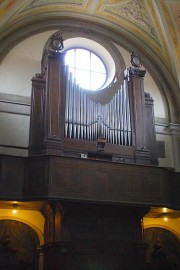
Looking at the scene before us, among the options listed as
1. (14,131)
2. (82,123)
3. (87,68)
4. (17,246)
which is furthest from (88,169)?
(87,68)

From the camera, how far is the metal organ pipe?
10891 mm

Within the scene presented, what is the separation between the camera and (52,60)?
11.4 metres

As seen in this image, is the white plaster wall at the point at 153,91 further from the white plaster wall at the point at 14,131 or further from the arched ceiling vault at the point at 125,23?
the white plaster wall at the point at 14,131

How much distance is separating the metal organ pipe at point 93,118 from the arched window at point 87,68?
182 cm

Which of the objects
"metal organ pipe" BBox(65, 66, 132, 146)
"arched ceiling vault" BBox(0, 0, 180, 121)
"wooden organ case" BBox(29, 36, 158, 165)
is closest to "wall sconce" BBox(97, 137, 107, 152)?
"wooden organ case" BBox(29, 36, 158, 165)

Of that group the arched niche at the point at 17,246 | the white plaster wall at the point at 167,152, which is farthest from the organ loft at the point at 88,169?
the white plaster wall at the point at 167,152

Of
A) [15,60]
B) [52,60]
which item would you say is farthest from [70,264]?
[15,60]

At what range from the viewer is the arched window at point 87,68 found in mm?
13352

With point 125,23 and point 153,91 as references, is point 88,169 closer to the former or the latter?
point 153,91

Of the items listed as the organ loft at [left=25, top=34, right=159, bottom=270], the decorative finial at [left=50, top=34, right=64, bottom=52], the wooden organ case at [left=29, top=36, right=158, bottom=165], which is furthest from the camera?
the decorative finial at [left=50, top=34, right=64, bottom=52]

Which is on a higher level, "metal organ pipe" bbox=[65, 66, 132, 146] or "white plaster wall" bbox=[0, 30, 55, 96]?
"white plaster wall" bbox=[0, 30, 55, 96]

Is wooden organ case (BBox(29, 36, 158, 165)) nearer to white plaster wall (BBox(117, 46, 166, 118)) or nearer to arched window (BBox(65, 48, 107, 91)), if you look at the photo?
arched window (BBox(65, 48, 107, 91))

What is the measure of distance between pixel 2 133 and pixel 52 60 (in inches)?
93.4

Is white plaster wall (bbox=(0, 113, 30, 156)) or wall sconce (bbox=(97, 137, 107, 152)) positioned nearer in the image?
wall sconce (bbox=(97, 137, 107, 152))
